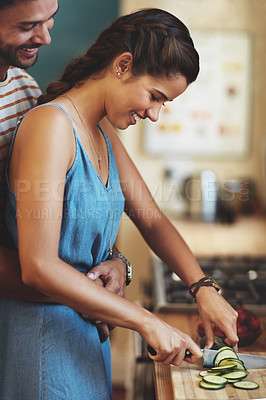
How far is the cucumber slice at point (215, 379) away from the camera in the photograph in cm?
97

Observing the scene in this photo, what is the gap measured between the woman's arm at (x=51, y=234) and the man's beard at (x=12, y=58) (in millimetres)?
157

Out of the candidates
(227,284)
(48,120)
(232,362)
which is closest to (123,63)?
(48,120)

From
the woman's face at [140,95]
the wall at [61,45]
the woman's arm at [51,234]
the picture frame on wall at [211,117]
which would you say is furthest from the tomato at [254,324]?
the picture frame on wall at [211,117]

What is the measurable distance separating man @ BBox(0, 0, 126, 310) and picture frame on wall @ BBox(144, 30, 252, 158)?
215 cm

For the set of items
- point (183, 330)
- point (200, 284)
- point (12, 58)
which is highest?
point (12, 58)

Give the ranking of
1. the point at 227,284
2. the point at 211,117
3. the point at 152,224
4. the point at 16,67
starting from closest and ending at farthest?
the point at 16,67, the point at 152,224, the point at 227,284, the point at 211,117

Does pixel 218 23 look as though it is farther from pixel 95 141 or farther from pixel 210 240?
pixel 95 141

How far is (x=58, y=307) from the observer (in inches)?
41.3

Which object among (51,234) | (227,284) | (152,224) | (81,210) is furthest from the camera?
(227,284)

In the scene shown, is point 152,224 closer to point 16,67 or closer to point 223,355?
point 223,355

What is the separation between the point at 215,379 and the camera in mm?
983

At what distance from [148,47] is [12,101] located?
0.30 metres

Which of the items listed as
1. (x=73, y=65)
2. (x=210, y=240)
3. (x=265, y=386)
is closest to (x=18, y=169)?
(x=73, y=65)

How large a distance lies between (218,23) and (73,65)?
85.7 inches
